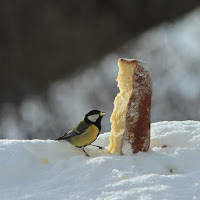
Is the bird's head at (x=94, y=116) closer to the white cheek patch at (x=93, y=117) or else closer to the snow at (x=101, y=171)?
the white cheek patch at (x=93, y=117)

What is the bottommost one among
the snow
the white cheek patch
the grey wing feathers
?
the snow

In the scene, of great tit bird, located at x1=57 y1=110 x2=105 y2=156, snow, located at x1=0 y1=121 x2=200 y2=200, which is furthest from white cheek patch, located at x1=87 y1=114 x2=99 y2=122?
snow, located at x1=0 y1=121 x2=200 y2=200

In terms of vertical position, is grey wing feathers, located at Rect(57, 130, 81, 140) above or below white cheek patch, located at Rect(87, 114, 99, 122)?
below

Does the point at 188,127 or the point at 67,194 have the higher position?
the point at 188,127

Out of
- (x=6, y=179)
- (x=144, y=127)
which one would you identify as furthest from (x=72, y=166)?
(x=144, y=127)

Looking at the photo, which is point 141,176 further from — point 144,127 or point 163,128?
point 163,128

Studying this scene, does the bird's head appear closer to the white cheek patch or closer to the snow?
the white cheek patch

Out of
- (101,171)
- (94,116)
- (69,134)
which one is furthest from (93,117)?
(101,171)
